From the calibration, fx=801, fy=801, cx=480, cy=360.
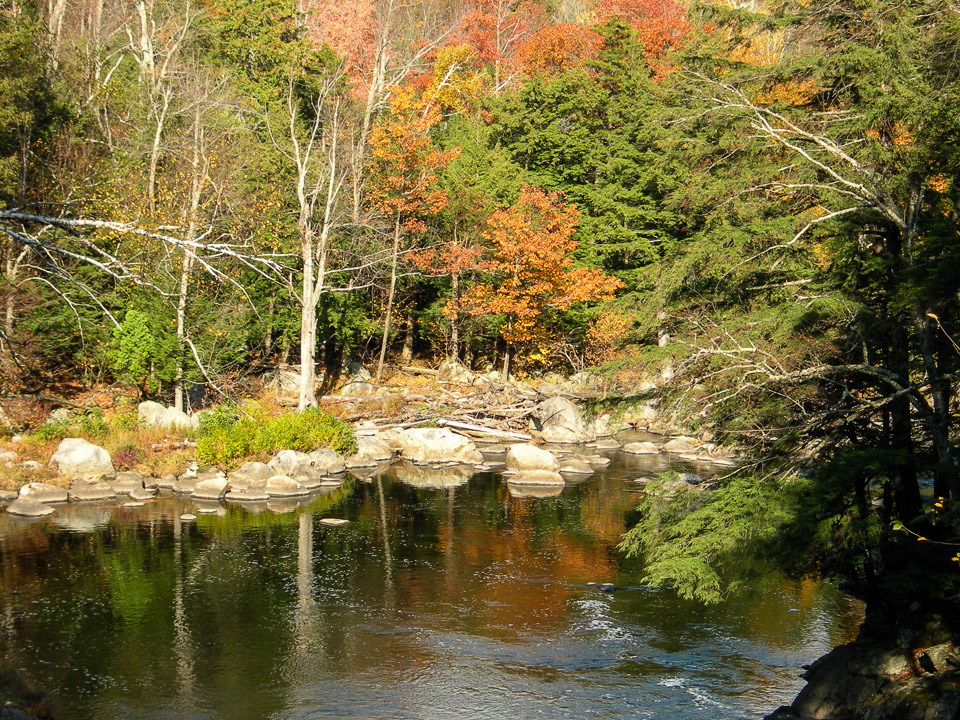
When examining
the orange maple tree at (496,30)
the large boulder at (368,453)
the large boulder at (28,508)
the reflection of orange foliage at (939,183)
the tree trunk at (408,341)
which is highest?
the orange maple tree at (496,30)

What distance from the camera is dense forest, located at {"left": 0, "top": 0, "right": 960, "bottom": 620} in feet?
33.3

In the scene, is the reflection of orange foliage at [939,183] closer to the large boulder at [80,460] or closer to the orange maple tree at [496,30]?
the large boulder at [80,460]

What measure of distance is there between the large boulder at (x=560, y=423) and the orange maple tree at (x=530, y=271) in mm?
4770

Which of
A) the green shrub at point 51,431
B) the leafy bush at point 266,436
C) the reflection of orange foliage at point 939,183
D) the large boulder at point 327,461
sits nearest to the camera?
the reflection of orange foliage at point 939,183

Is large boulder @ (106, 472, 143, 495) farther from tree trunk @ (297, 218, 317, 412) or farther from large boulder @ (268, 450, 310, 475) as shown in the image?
tree trunk @ (297, 218, 317, 412)

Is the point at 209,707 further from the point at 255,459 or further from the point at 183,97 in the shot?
the point at 183,97

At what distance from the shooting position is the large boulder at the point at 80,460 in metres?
22.0

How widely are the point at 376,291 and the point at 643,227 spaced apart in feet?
41.7

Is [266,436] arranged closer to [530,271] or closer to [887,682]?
[530,271]

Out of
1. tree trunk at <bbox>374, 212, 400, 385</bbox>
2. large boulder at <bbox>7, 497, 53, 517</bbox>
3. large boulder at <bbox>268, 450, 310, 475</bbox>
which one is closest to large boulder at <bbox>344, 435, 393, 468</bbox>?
large boulder at <bbox>268, 450, 310, 475</bbox>

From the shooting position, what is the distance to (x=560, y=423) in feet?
100

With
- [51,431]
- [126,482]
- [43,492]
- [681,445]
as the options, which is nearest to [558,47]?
[681,445]

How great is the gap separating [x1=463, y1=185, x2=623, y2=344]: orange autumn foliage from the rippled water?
14.4 m

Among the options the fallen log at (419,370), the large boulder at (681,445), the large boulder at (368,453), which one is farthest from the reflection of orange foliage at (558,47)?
the large boulder at (368,453)
